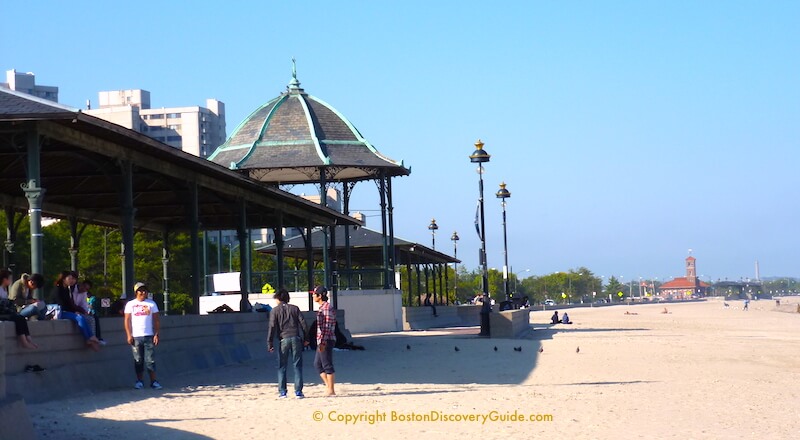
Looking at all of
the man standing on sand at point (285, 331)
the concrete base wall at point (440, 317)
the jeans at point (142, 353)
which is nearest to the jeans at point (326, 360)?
the man standing on sand at point (285, 331)

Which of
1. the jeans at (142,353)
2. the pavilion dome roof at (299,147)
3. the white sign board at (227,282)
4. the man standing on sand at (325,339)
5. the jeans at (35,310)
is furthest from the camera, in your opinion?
the pavilion dome roof at (299,147)

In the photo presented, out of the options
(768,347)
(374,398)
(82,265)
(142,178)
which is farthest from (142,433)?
(82,265)

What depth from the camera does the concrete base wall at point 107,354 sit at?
14578mm

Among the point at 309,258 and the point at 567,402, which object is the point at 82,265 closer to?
the point at 309,258

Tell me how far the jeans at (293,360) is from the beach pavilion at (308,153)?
26596 mm

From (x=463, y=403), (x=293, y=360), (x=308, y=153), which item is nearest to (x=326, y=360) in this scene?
(x=293, y=360)

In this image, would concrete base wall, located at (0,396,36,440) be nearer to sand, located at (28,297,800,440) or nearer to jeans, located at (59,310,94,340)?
sand, located at (28,297,800,440)

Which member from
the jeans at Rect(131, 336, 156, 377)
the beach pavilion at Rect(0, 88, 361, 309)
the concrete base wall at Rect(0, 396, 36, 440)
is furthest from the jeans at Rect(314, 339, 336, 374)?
the concrete base wall at Rect(0, 396, 36, 440)

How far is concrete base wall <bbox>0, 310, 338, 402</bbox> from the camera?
14.6 m

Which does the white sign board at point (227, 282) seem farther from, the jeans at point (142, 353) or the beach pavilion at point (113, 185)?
the jeans at point (142, 353)

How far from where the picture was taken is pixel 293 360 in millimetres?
16203

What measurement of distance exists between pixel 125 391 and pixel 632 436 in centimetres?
768

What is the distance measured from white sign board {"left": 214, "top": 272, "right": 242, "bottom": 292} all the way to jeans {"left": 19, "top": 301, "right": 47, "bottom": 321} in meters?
15.6

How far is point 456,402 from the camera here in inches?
624
